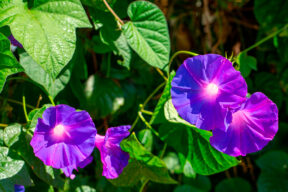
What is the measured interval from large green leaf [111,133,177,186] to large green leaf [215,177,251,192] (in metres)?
0.78

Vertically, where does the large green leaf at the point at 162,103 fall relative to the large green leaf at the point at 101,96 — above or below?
above

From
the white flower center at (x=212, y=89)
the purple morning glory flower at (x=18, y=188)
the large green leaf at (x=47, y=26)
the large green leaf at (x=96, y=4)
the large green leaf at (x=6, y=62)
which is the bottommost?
the purple morning glory flower at (x=18, y=188)

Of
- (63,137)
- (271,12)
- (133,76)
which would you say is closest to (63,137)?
(63,137)

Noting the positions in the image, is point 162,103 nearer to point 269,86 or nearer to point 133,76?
point 133,76

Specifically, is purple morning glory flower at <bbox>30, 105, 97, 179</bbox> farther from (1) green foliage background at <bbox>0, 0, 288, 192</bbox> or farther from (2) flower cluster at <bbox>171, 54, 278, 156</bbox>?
(2) flower cluster at <bbox>171, 54, 278, 156</bbox>

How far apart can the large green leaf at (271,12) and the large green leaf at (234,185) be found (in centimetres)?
71

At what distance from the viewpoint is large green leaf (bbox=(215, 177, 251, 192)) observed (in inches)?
63.9

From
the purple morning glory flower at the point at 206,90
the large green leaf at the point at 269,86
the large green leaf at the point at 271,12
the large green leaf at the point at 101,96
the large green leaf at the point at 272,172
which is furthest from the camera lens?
the large green leaf at the point at 272,172

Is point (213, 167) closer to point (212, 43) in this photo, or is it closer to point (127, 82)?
point (127, 82)

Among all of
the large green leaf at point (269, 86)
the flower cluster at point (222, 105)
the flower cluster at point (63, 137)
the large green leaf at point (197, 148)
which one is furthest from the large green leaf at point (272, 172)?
the flower cluster at point (63, 137)

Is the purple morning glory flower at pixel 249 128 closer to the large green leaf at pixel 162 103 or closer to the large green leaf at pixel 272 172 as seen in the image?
the large green leaf at pixel 162 103

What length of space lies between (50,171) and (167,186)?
778 mm

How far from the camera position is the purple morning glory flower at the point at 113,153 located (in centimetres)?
85

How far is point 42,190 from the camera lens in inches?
37.9
